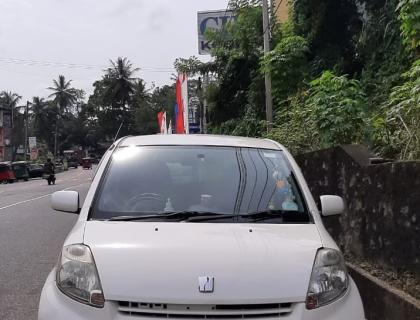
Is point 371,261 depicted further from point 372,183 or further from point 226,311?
point 226,311

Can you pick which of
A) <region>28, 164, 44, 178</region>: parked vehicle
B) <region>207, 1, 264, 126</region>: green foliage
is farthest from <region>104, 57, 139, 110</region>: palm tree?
<region>207, 1, 264, 126</region>: green foliage

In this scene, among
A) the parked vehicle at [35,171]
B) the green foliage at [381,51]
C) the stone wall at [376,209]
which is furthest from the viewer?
the parked vehicle at [35,171]

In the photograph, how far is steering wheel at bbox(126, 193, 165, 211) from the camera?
400 centimetres

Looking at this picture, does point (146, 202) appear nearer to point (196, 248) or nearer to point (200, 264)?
point (196, 248)

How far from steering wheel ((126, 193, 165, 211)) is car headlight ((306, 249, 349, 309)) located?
1.17m

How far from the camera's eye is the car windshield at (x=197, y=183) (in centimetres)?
401

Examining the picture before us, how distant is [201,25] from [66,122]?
85784 mm

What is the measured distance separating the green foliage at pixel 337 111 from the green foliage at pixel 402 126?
93 cm

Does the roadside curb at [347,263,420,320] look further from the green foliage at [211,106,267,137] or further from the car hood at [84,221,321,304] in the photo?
the green foliage at [211,106,267,137]

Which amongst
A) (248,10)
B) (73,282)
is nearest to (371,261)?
(73,282)

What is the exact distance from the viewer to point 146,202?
4059 mm

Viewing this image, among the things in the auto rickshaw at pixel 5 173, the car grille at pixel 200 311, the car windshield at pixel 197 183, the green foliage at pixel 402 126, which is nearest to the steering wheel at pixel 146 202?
the car windshield at pixel 197 183

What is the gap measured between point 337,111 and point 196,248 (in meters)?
5.86

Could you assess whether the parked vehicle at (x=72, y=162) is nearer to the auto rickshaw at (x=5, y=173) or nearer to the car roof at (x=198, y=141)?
the auto rickshaw at (x=5, y=173)
